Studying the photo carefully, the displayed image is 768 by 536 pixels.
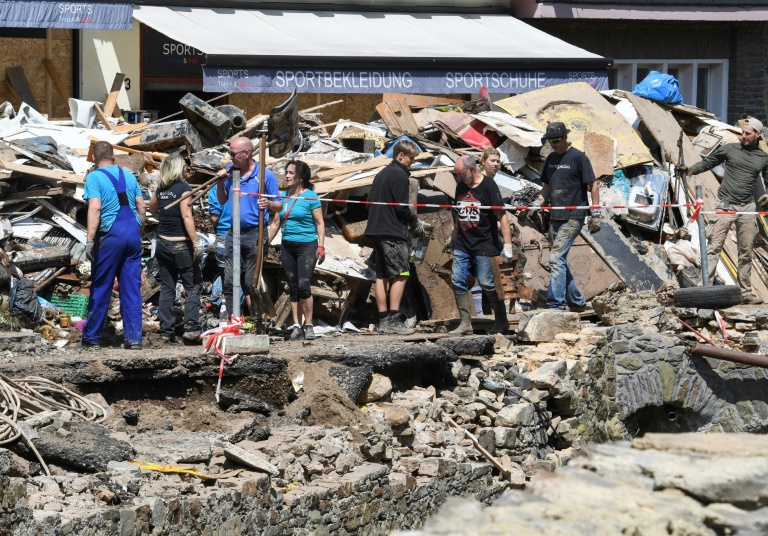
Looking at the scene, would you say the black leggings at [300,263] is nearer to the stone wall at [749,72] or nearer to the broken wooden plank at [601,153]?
the broken wooden plank at [601,153]

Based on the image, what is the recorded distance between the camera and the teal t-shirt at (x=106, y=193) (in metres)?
10.5

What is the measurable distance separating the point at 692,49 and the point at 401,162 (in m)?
11.5

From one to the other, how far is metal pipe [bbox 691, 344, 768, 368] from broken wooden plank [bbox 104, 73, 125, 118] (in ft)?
26.8

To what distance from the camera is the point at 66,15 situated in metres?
16.0

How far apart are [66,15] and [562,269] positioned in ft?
24.3

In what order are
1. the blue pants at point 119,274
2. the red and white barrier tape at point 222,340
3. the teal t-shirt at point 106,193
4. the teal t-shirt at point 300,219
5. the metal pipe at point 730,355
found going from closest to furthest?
1. the red and white barrier tape at point 222,340
2. the teal t-shirt at point 106,193
3. the blue pants at point 119,274
4. the teal t-shirt at point 300,219
5. the metal pipe at point 730,355

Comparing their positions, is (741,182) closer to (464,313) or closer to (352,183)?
(464,313)

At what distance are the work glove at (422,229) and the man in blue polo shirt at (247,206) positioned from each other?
1.53 meters

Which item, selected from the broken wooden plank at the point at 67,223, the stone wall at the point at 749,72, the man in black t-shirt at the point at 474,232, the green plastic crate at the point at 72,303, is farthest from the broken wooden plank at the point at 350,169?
the stone wall at the point at 749,72

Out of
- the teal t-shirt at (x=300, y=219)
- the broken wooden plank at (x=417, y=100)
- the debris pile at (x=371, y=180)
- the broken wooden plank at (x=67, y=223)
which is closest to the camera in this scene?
the teal t-shirt at (x=300, y=219)

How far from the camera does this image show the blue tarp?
15.8m

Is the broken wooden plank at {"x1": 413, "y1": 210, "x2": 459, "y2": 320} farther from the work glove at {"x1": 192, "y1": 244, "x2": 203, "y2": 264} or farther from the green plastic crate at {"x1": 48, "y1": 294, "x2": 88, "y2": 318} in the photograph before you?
the green plastic crate at {"x1": 48, "y1": 294, "x2": 88, "y2": 318}

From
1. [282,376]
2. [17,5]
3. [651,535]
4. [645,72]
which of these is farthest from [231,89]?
[651,535]

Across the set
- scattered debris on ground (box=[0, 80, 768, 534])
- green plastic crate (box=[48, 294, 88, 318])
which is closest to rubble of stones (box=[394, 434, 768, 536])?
scattered debris on ground (box=[0, 80, 768, 534])
